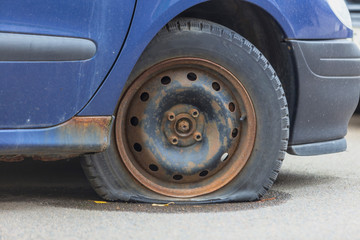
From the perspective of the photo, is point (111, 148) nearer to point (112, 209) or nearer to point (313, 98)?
point (112, 209)

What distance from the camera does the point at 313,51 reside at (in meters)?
3.64

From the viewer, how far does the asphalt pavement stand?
298 centimetres

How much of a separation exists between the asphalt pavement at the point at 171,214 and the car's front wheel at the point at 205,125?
0.37 feet

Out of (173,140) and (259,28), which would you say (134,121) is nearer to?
(173,140)

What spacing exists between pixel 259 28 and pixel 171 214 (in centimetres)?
116

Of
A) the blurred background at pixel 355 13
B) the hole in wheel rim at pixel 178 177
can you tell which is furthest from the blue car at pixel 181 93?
the blurred background at pixel 355 13

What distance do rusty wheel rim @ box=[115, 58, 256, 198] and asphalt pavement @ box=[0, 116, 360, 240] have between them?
16 centimetres

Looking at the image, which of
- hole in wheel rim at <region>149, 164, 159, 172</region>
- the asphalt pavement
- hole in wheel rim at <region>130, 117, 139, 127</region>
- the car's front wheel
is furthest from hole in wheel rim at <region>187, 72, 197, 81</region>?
the asphalt pavement

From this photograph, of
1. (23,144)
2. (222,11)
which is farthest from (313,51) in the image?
(23,144)

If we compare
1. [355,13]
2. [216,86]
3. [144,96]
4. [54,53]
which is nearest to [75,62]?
[54,53]

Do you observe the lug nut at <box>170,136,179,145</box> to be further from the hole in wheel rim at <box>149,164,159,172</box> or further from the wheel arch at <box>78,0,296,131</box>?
the wheel arch at <box>78,0,296,131</box>

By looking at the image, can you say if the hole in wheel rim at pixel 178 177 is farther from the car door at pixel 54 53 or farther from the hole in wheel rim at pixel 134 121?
the car door at pixel 54 53

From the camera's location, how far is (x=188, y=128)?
3.56 metres

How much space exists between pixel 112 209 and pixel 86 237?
0.52m
